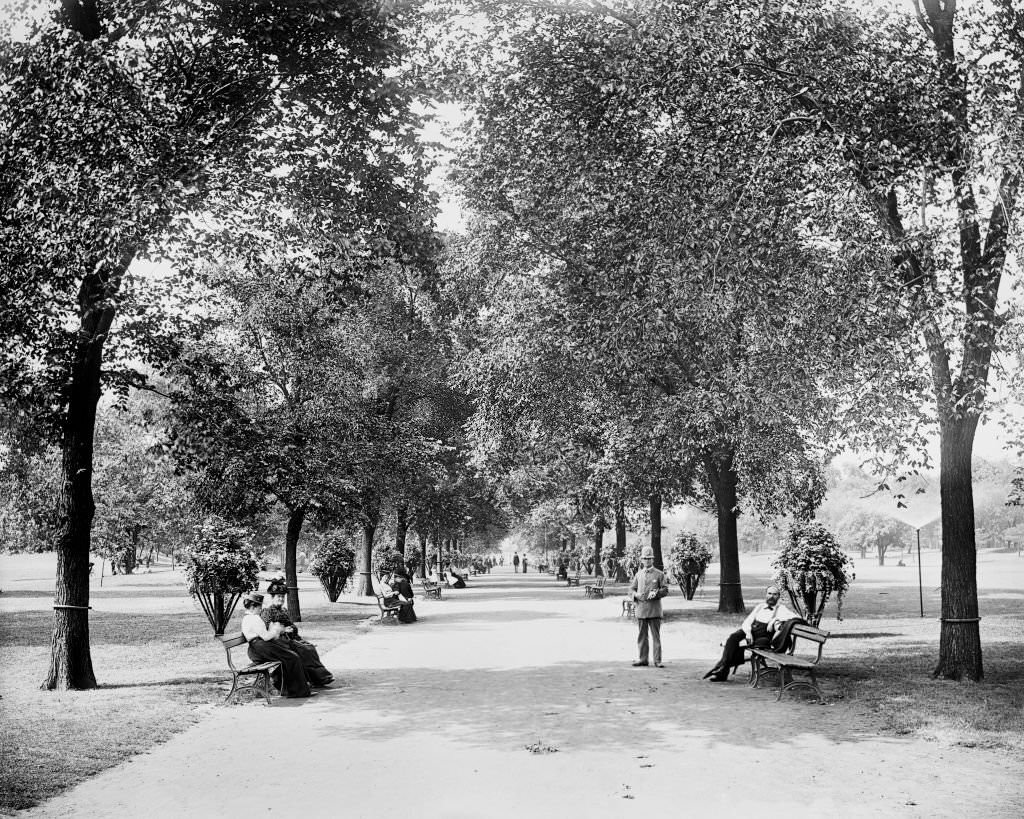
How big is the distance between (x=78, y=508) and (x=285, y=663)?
3.67 m

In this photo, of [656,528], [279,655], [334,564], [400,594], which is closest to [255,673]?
[279,655]

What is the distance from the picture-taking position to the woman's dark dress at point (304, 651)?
12.4m

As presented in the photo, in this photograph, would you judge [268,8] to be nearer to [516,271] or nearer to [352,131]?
[352,131]

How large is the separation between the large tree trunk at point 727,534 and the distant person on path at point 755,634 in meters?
9.93

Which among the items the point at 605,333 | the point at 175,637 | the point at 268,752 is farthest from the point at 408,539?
the point at 268,752

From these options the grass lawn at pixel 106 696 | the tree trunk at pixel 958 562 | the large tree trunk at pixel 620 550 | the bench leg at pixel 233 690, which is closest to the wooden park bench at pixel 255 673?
the bench leg at pixel 233 690

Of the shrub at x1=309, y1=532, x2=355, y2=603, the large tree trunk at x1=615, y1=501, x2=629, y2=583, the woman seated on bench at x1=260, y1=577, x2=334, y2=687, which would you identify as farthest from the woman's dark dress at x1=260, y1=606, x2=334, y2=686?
the large tree trunk at x1=615, y1=501, x2=629, y2=583

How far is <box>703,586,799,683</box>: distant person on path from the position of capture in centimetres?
1251

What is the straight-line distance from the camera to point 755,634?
41.4 feet

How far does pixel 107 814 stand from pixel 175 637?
14433 millimetres

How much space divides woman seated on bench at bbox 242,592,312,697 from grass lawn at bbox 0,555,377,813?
0.74m

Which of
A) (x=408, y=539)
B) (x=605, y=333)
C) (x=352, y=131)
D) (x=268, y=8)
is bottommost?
(x=408, y=539)

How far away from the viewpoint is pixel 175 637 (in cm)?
1986

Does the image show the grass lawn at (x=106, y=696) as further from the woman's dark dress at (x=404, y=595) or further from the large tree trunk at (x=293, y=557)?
the woman's dark dress at (x=404, y=595)
